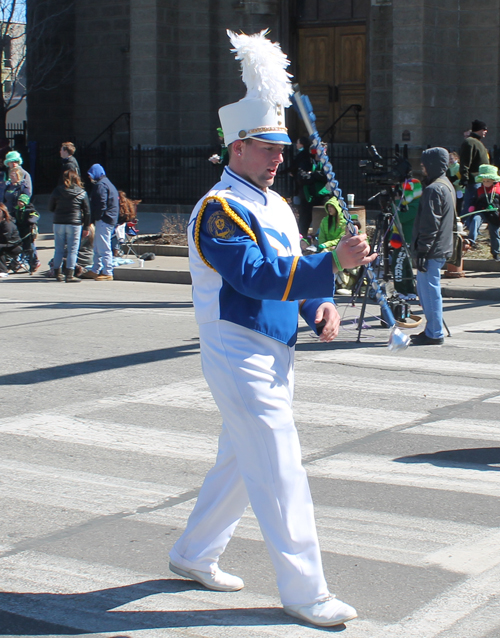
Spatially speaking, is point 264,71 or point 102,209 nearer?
point 264,71

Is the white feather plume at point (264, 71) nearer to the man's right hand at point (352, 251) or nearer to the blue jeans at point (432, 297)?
the man's right hand at point (352, 251)

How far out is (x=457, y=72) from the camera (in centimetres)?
2470

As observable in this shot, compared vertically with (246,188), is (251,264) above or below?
below

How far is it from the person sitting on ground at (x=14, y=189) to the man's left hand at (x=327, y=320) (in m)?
13.8

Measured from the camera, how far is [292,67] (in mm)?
28422

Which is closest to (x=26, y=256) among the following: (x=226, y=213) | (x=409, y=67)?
(x=409, y=67)

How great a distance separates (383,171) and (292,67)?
62.2ft

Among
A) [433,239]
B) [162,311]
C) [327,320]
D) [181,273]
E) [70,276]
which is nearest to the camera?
[327,320]

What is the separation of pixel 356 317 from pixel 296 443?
833 cm

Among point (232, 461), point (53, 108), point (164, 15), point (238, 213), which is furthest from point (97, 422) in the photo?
point (53, 108)

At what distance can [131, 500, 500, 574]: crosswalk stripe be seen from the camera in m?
4.38

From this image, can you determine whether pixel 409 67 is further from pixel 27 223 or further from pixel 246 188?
pixel 246 188

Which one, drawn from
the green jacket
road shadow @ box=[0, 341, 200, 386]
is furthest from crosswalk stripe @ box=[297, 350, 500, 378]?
the green jacket

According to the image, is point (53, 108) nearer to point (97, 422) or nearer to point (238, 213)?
point (97, 422)
